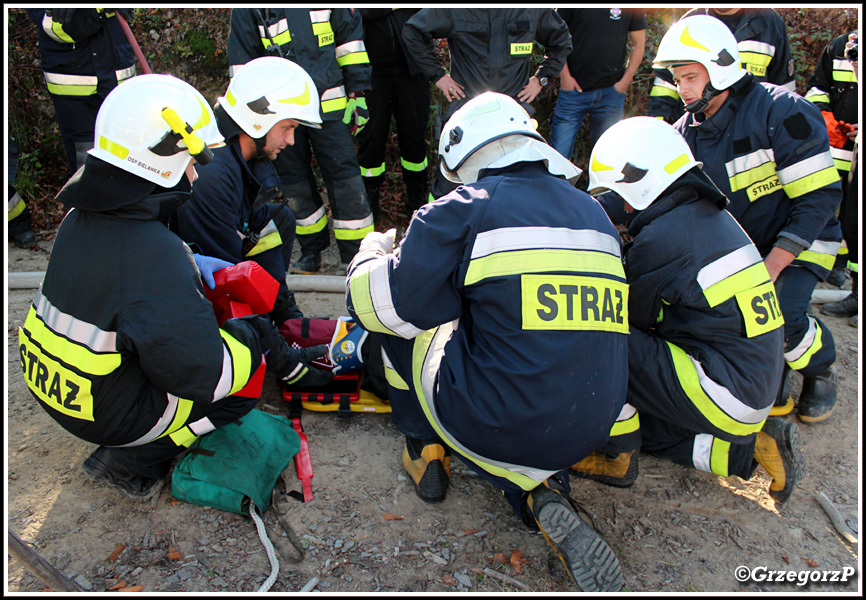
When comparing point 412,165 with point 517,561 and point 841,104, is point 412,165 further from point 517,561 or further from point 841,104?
point 517,561

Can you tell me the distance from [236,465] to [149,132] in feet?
4.88

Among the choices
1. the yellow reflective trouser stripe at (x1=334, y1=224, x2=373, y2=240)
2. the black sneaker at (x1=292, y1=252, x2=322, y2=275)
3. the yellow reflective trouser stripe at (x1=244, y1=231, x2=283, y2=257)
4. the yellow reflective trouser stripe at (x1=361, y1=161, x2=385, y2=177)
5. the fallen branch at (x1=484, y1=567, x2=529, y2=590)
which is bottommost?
the fallen branch at (x1=484, y1=567, x2=529, y2=590)

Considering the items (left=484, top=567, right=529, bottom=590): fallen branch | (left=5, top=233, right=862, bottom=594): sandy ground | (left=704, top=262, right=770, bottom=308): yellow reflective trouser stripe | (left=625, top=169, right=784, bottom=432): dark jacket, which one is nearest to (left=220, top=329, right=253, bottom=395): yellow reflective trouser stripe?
(left=5, top=233, right=862, bottom=594): sandy ground

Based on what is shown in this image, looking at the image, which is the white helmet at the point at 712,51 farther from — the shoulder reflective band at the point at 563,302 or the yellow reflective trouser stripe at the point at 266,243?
the yellow reflective trouser stripe at the point at 266,243

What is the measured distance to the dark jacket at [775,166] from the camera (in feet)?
10.9

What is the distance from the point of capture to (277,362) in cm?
308

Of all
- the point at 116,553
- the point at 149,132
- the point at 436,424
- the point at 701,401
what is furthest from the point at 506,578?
the point at 149,132

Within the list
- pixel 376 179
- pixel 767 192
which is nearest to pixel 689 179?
pixel 767 192

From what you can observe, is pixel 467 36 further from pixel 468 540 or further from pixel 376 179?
pixel 468 540

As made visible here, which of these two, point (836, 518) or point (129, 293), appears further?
point (836, 518)

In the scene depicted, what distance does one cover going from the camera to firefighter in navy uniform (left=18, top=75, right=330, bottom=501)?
2.17 meters

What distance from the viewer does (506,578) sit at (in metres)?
2.49

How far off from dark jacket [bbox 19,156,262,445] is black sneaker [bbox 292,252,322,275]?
271 cm

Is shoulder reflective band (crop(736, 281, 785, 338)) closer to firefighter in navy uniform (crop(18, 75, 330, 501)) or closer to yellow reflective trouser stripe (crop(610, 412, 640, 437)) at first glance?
yellow reflective trouser stripe (crop(610, 412, 640, 437))
